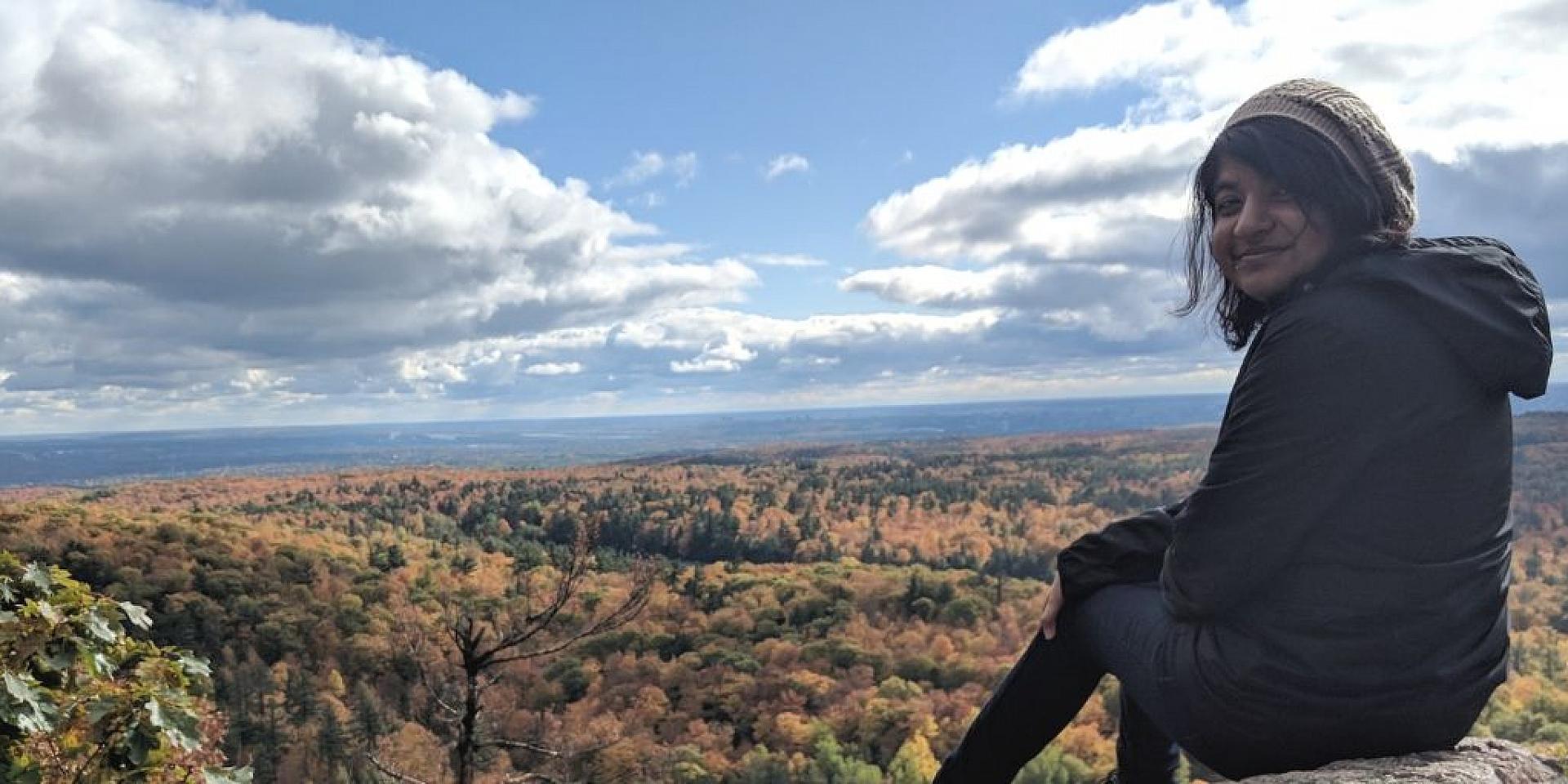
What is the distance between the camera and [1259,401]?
1.85 metres

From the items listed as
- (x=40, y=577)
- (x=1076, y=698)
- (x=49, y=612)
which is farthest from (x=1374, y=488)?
(x=40, y=577)

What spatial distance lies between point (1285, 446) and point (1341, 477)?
0.37 ft

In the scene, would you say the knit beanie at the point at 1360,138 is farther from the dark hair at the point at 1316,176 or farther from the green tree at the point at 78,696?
the green tree at the point at 78,696

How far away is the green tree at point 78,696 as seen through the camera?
302 cm

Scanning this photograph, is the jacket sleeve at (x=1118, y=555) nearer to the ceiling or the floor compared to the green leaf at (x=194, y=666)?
nearer to the ceiling

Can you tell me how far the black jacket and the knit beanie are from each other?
0.11 metres

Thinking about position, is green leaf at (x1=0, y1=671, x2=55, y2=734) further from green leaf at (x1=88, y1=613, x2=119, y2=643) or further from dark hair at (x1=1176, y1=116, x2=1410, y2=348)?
dark hair at (x1=1176, y1=116, x2=1410, y2=348)

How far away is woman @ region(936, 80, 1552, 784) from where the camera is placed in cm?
176

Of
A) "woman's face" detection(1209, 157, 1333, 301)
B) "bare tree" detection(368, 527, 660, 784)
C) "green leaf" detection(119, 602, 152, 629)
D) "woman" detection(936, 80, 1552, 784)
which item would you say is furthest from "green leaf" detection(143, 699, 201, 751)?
"woman's face" detection(1209, 157, 1333, 301)

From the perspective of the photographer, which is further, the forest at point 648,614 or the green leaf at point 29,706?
the forest at point 648,614

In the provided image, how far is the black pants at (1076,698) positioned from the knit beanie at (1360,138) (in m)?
1.05

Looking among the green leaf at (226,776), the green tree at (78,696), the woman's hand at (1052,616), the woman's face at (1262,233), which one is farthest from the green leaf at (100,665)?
the woman's face at (1262,233)

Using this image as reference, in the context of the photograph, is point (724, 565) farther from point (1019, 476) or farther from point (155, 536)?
point (1019, 476)

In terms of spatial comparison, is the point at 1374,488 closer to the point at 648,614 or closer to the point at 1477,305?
the point at 1477,305
